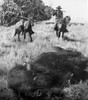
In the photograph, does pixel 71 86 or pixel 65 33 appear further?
pixel 65 33

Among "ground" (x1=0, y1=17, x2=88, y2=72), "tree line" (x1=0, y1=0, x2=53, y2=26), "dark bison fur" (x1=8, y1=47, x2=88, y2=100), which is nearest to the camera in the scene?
"dark bison fur" (x1=8, y1=47, x2=88, y2=100)

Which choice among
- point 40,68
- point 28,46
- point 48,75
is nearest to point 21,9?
point 28,46

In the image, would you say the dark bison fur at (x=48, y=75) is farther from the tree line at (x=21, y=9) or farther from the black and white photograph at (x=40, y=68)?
the tree line at (x=21, y=9)

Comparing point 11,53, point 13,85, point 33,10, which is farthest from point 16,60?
point 33,10

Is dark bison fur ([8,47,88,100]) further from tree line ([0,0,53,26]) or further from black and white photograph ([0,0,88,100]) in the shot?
tree line ([0,0,53,26])

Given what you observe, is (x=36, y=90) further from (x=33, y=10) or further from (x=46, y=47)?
(x=33, y=10)

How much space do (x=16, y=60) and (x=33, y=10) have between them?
8.76m

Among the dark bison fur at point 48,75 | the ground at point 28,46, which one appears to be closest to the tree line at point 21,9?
the ground at point 28,46

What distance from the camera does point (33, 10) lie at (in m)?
15.9

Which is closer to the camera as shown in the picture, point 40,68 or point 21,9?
point 40,68

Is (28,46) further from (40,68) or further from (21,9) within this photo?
(21,9)

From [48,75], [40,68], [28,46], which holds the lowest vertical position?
[48,75]

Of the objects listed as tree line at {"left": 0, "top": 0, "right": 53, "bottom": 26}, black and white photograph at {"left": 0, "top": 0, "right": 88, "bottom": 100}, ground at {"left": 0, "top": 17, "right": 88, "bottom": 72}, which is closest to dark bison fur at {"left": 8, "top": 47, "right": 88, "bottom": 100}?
black and white photograph at {"left": 0, "top": 0, "right": 88, "bottom": 100}

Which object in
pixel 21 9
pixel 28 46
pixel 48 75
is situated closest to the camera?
pixel 48 75
